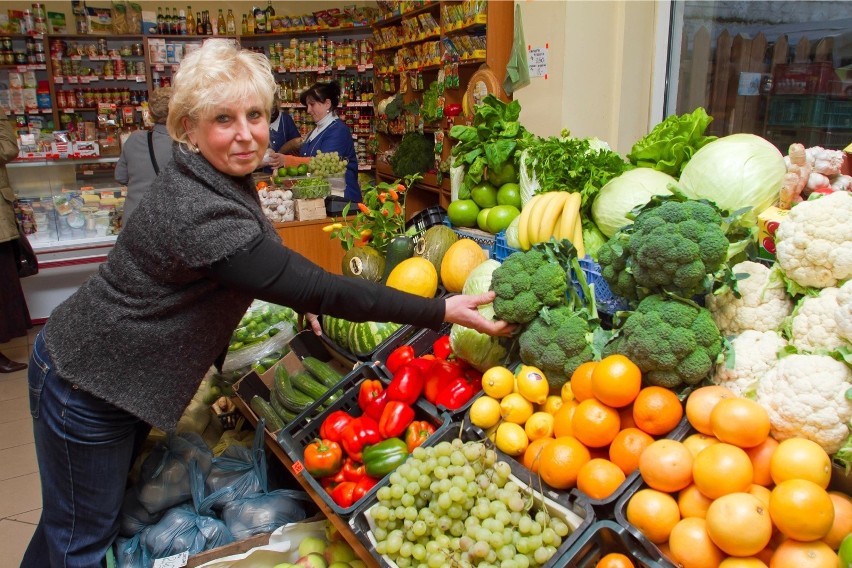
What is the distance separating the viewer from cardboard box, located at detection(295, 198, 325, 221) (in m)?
4.57

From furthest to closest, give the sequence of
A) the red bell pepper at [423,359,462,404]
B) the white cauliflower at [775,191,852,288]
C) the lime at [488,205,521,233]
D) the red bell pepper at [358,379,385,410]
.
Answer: the lime at [488,205,521,233] → the red bell pepper at [358,379,385,410] → the red bell pepper at [423,359,462,404] → the white cauliflower at [775,191,852,288]

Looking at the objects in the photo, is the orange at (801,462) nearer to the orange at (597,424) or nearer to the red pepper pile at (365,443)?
the orange at (597,424)

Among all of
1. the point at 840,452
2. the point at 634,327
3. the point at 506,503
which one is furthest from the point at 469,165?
the point at 840,452

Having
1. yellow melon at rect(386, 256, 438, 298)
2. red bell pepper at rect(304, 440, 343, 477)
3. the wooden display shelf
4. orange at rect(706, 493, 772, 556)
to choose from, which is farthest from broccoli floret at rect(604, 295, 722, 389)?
yellow melon at rect(386, 256, 438, 298)

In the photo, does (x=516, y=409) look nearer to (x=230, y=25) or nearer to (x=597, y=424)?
(x=597, y=424)

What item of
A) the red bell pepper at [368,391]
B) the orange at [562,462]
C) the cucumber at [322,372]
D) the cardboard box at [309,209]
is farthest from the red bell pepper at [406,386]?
the cardboard box at [309,209]

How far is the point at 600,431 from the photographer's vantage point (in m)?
1.47

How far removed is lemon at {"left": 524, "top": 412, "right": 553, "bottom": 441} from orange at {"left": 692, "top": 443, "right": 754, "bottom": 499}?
0.42 meters

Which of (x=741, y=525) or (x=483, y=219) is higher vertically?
(x=483, y=219)

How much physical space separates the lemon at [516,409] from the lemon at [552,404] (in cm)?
5

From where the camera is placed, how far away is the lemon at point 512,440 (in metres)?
1.61

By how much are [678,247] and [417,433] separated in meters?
0.91

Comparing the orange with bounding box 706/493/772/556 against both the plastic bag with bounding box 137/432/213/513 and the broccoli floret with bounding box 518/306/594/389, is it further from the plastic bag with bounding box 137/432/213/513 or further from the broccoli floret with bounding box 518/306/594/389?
the plastic bag with bounding box 137/432/213/513

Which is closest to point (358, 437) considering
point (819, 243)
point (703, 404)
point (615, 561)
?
point (615, 561)
